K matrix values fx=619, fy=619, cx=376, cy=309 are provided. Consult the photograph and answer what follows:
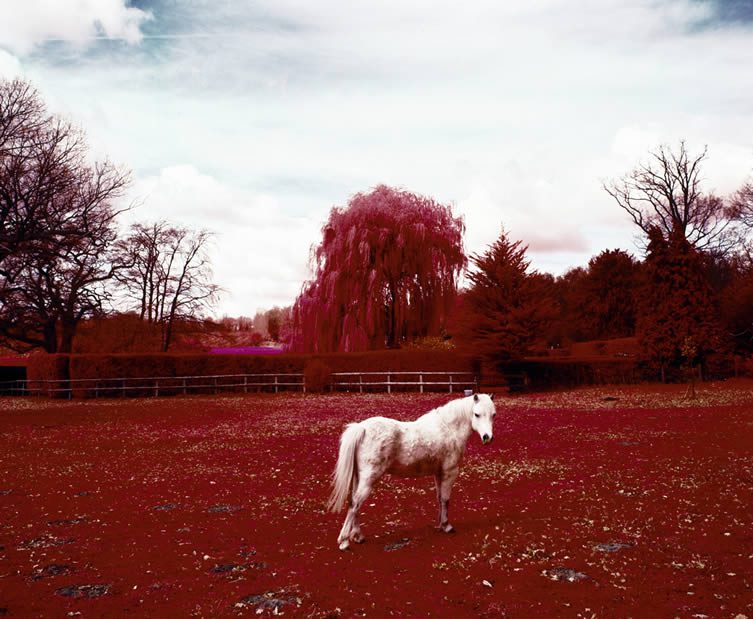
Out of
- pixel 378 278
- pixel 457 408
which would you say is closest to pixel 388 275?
pixel 378 278

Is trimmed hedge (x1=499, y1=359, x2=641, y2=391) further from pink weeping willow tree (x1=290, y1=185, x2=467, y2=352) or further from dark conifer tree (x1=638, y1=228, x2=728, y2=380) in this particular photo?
pink weeping willow tree (x1=290, y1=185, x2=467, y2=352)

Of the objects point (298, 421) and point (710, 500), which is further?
point (298, 421)

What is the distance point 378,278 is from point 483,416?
1169 inches

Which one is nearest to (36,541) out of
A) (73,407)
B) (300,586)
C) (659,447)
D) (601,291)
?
(300,586)

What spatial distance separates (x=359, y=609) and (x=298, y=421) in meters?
16.8

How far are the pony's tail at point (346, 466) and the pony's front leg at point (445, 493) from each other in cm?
122

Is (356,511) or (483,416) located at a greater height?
(483,416)

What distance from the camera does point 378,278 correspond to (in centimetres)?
3716

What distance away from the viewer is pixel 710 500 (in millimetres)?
9383

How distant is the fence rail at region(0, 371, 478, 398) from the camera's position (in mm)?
34938

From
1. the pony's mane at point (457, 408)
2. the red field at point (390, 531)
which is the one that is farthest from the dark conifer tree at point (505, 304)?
the pony's mane at point (457, 408)

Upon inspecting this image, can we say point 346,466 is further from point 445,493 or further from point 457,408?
point 457,408

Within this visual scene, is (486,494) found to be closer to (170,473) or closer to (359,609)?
(359,609)

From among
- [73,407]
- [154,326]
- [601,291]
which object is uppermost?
[601,291]
